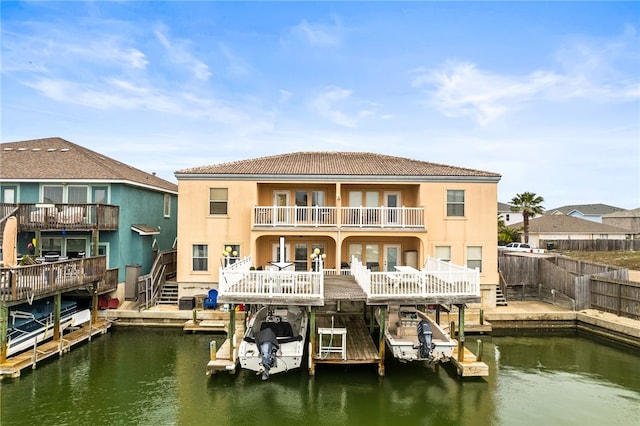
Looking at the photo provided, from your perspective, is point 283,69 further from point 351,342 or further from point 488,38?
point 351,342

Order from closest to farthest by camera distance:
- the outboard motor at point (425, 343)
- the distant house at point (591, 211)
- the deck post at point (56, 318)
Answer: the outboard motor at point (425, 343)
the deck post at point (56, 318)
the distant house at point (591, 211)

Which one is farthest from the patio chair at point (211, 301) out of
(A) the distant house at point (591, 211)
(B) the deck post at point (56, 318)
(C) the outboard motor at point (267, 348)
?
(A) the distant house at point (591, 211)

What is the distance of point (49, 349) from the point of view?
43.2 feet

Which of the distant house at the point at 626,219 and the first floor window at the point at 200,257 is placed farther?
the distant house at the point at 626,219

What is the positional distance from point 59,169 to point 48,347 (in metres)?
9.59

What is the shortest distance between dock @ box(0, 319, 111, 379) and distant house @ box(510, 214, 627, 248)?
4404 centimetres

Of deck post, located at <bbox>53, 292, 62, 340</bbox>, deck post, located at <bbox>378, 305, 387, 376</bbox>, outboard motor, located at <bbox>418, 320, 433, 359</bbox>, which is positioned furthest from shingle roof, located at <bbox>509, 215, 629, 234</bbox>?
deck post, located at <bbox>53, 292, 62, 340</bbox>

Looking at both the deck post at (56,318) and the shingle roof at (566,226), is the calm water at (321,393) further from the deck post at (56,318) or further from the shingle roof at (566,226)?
the shingle roof at (566,226)

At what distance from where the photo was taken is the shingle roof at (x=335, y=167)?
18344mm

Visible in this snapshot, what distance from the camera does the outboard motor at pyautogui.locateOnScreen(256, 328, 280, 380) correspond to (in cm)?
1080

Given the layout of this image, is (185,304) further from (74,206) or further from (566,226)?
(566,226)

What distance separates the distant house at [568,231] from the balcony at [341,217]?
3278 centimetres

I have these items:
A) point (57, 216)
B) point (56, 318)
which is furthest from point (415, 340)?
point (57, 216)

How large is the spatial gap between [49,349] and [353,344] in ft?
35.4
